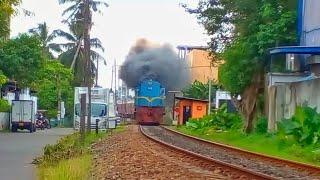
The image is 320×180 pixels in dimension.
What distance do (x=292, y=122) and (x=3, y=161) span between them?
10.0 metres

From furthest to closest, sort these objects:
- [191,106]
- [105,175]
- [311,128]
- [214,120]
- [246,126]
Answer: [191,106] < [214,120] < [246,126] < [311,128] < [105,175]

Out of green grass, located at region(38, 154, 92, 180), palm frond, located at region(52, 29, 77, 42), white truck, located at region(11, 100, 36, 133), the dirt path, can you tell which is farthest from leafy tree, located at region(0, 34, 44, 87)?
green grass, located at region(38, 154, 92, 180)

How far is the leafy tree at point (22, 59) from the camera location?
56.8m

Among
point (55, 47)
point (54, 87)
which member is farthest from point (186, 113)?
point (54, 87)

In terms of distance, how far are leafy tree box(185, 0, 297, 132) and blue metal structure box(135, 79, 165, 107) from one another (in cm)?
1738

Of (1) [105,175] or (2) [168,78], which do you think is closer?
(1) [105,175]

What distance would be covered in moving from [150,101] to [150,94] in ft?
2.08

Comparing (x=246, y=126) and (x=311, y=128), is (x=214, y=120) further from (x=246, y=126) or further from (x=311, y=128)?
(x=311, y=128)

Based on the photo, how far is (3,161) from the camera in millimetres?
20391

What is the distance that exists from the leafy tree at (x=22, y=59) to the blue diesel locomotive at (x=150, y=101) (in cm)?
881

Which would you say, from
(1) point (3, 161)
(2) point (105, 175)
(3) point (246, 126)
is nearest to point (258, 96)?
(3) point (246, 126)

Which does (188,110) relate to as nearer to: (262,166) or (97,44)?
(97,44)

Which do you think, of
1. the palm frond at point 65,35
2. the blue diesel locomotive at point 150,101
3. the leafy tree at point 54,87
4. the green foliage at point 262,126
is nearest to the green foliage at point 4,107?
the blue diesel locomotive at point 150,101

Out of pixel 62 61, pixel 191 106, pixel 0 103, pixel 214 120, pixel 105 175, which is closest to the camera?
pixel 105 175
